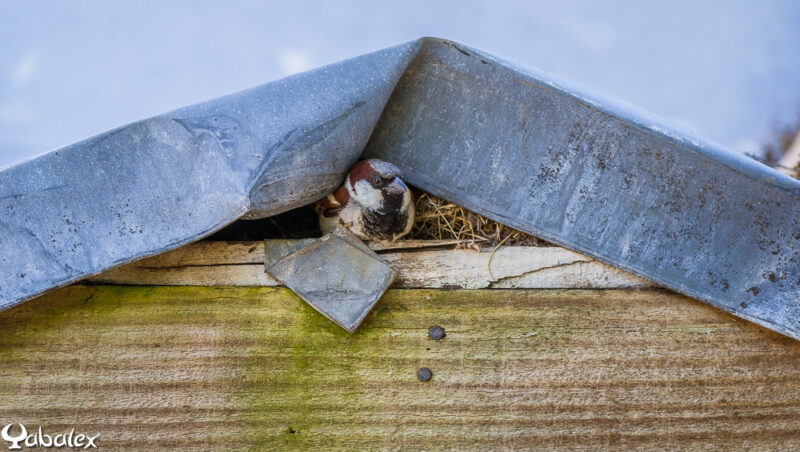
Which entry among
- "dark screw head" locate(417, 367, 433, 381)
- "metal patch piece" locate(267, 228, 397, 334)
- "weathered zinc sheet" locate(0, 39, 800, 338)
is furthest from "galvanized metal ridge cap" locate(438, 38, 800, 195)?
"dark screw head" locate(417, 367, 433, 381)

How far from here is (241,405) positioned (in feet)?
4.54

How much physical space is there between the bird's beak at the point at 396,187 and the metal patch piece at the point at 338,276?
0.49 feet

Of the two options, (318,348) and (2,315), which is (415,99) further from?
(2,315)

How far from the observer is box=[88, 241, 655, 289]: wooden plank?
56.3 inches

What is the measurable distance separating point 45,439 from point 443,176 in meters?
1.06

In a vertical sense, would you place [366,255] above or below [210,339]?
above

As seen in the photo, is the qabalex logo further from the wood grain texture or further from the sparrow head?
the sparrow head

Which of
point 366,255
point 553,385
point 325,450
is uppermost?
point 366,255

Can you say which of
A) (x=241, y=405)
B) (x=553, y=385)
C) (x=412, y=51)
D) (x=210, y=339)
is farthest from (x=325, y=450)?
(x=412, y=51)

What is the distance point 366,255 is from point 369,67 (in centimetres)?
42

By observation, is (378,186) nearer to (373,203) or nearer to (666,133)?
(373,203)

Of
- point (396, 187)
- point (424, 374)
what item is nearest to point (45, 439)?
point (424, 374)

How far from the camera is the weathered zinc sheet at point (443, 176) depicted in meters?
1.24

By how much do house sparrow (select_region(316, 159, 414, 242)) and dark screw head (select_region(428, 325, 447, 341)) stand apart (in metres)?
0.23
